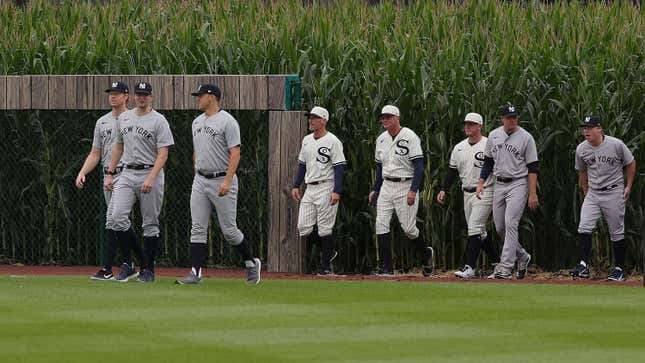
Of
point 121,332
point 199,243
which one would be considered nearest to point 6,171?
point 199,243

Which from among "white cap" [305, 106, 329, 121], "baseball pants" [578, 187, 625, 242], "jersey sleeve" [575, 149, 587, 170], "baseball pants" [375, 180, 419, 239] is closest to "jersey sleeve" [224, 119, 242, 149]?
"white cap" [305, 106, 329, 121]

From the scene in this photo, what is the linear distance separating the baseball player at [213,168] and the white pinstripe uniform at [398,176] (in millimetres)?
2855

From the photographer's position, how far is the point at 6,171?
20.3 metres

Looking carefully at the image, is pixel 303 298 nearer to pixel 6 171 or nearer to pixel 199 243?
pixel 199 243

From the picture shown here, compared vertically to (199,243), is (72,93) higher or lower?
higher

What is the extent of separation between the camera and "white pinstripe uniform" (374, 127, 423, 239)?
17.9 metres

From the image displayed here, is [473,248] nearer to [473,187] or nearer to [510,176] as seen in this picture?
[473,187]

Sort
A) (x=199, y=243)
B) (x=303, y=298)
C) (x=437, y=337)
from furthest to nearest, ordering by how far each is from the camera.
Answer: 1. (x=199, y=243)
2. (x=303, y=298)
3. (x=437, y=337)

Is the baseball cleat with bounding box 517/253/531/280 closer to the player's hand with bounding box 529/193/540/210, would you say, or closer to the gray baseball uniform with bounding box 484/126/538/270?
the gray baseball uniform with bounding box 484/126/538/270

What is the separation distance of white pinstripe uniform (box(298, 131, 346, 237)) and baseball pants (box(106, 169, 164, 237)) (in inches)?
104

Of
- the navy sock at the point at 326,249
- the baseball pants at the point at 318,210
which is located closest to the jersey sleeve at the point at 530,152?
the baseball pants at the point at 318,210

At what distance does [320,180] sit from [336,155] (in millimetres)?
391

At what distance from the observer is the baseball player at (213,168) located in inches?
609

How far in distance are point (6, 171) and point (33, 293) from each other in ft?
19.9
